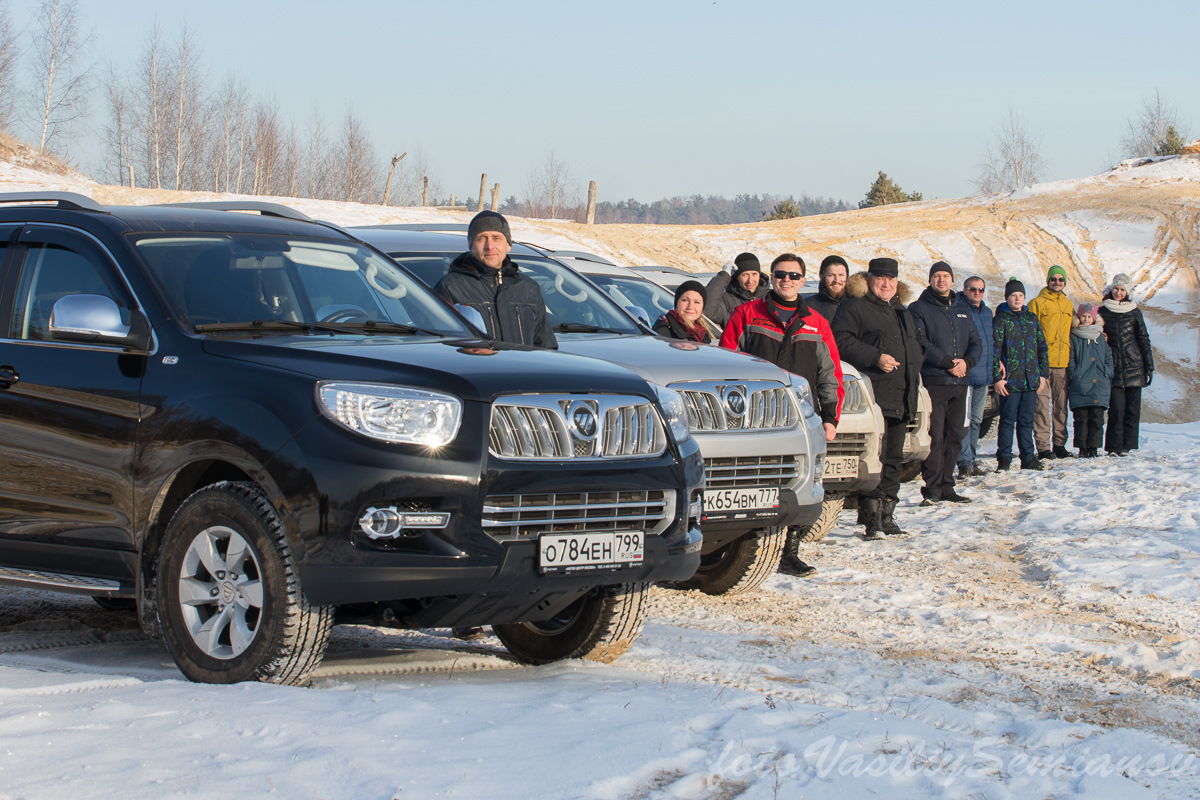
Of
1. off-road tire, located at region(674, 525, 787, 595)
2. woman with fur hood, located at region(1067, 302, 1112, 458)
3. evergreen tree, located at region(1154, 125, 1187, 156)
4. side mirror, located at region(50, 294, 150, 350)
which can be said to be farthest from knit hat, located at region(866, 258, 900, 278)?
evergreen tree, located at region(1154, 125, 1187, 156)

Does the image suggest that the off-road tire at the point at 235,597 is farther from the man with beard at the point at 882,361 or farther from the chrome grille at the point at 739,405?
the man with beard at the point at 882,361

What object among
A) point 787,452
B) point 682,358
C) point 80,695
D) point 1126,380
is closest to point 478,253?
point 682,358

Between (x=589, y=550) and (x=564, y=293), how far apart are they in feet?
13.3

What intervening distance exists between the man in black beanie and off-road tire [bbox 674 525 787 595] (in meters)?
1.61

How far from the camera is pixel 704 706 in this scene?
445 centimetres

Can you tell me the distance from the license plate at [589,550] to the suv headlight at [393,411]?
0.54 m

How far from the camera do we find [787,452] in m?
6.80

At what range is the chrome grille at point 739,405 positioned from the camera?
659cm

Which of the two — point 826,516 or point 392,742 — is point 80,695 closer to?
point 392,742

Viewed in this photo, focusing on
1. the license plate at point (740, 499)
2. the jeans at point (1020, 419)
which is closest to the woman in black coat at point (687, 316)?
the license plate at point (740, 499)

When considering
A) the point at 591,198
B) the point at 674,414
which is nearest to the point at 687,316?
the point at 674,414

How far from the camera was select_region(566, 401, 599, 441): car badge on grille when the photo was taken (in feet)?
14.9

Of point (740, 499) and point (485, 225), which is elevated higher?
point (485, 225)

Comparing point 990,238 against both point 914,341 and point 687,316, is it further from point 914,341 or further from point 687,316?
point 687,316
